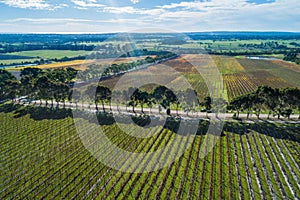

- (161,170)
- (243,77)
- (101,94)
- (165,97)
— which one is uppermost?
(165,97)

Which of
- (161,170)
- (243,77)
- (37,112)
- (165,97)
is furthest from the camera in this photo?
(243,77)

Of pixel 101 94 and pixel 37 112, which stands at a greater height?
pixel 101 94

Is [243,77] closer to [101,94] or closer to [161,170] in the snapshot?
[101,94]

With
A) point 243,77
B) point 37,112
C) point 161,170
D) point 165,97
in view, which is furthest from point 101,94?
point 243,77

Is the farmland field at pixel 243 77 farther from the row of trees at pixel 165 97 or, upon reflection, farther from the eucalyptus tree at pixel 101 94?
the eucalyptus tree at pixel 101 94

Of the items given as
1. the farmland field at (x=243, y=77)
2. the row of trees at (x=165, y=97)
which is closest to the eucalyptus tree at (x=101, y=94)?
the row of trees at (x=165, y=97)

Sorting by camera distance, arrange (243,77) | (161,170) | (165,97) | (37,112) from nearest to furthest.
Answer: (161,170) → (165,97) → (37,112) → (243,77)

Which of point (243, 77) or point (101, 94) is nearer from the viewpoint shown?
point (101, 94)

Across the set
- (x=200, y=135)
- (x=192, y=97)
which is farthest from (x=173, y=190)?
(x=192, y=97)
